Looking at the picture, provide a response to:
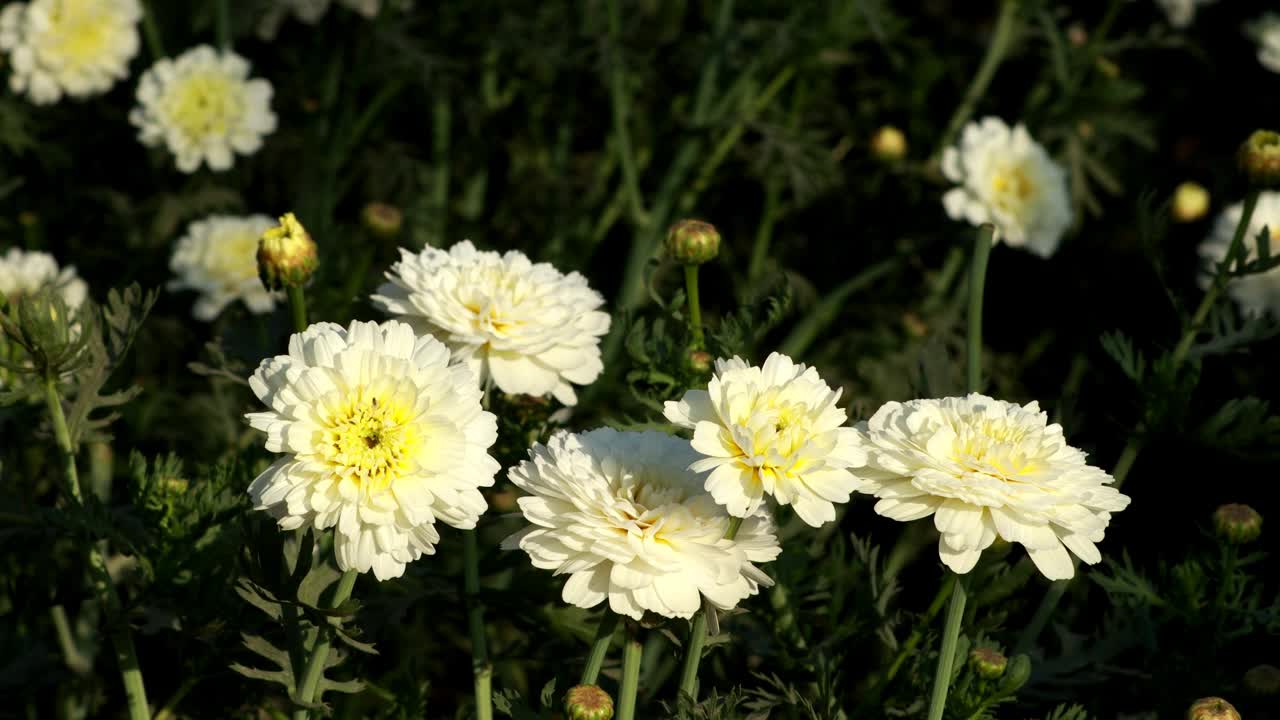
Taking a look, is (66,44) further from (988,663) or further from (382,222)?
(988,663)

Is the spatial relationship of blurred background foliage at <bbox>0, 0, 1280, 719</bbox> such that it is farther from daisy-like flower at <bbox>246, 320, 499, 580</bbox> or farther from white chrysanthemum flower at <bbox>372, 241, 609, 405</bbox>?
daisy-like flower at <bbox>246, 320, 499, 580</bbox>

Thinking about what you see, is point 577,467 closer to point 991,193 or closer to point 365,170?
point 991,193

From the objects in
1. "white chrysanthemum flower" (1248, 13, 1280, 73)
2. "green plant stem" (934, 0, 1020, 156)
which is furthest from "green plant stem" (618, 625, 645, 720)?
"white chrysanthemum flower" (1248, 13, 1280, 73)

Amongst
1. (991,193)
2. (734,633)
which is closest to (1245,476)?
(991,193)

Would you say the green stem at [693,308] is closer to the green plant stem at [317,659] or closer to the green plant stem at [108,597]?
the green plant stem at [317,659]

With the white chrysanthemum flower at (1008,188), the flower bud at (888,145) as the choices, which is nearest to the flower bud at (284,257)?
the white chrysanthemum flower at (1008,188)

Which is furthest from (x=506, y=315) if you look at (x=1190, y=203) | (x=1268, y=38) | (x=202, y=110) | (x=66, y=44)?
(x=1268, y=38)
